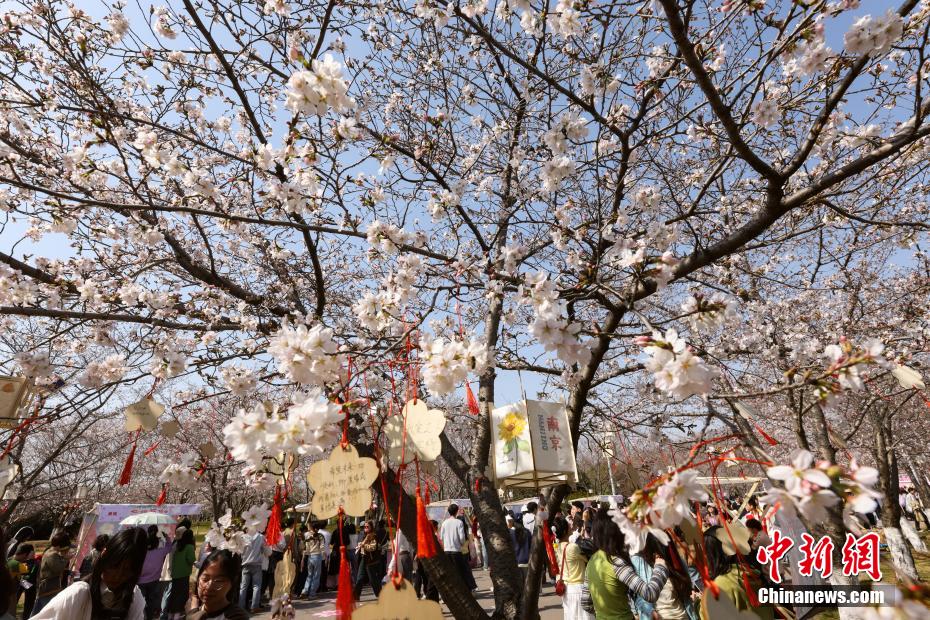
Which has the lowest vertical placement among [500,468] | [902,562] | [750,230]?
[902,562]

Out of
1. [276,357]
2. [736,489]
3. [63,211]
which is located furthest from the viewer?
[736,489]

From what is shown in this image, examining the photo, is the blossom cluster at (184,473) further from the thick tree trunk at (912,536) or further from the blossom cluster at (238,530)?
the thick tree trunk at (912,536)

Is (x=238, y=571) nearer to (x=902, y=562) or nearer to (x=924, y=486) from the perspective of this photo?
(x=902, y=562)

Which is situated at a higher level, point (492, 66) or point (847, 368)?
point (492, 66)

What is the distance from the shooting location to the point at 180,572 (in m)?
5.68

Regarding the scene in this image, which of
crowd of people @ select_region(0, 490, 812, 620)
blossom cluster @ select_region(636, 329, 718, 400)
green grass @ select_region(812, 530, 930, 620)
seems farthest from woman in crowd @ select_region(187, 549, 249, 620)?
green grass @ select_region(812, 530, 930, 620)

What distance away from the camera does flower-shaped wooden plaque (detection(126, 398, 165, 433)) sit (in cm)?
242

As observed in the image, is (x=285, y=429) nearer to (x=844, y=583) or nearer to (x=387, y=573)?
(x=387, y=573)

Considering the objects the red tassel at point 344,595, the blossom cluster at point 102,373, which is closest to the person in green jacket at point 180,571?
the blossom cluster at point 102,373

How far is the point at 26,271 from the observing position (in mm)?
3084

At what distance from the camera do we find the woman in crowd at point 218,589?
81.7 inches

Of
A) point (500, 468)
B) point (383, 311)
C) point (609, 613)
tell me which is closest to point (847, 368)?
point (500, 468)

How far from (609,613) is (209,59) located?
4748 millimetres

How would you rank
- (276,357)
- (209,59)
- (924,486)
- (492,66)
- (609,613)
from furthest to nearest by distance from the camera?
1. (924,486)
2. (492,66)
3. (209,59)
4. (609,613)
5. (276,357)
